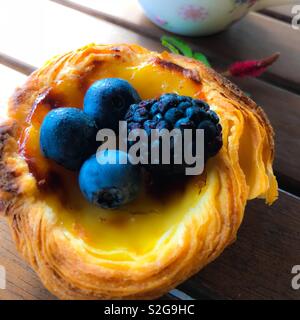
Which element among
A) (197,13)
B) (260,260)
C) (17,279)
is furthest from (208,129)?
(197,13)

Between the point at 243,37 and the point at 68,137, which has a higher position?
the point at 68,137

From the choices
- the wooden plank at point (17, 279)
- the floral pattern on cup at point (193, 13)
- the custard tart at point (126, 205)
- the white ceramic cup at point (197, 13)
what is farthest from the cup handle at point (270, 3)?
the wooden plank at point (17, 279)

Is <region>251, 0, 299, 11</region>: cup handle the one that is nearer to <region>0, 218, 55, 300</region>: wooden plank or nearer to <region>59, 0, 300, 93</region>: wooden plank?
<region>59, 0, 300, 93</region>: wooden plank

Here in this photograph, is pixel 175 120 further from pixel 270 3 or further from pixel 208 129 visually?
pixel 270 3

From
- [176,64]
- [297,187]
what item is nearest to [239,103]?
[176,64]

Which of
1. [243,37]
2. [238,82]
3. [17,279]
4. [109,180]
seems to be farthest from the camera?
[243,37]

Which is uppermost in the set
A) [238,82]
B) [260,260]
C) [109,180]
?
[109,180]

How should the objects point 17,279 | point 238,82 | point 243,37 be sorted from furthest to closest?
point 243,37 < point 238,82 < point 17,279
